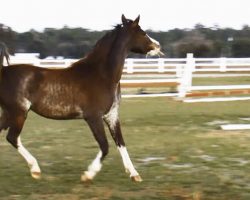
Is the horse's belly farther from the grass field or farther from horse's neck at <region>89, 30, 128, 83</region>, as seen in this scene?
the grass field

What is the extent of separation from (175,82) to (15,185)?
47.7 ft

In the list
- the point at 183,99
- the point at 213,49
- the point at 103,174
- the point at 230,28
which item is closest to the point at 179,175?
the point at 103,174

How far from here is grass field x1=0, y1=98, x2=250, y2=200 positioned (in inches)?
244

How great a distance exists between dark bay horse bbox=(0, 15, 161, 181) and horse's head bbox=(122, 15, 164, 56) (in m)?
0.07

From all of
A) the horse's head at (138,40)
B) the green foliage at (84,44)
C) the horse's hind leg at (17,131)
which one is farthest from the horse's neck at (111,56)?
the green foliage at (84,44)

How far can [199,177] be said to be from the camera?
23.2ft

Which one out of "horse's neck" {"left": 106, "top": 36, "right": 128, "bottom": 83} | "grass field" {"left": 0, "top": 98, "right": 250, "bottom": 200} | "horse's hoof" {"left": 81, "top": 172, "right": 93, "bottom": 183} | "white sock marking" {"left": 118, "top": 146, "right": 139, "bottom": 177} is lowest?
"grass field" {"left": 0, "top": 98, "right": 250, "bottom": 200}

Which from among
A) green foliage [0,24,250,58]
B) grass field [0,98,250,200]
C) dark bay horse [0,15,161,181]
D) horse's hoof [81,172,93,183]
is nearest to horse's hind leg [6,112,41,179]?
dark bay horse [0,15,161,181]

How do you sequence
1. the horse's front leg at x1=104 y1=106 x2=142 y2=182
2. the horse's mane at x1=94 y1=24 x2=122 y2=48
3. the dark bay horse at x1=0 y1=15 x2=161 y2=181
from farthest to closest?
the horse's mane at x1=94 y1=24 x2=122 y2=48 < the horse's front leg at x1=104 y1=106 x2=142 y2=182 < the dark bay horse at x1=0 y1=15 x2=161 y2=181

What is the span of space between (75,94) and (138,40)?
1163mm

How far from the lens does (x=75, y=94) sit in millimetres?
6855

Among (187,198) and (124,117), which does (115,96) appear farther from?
(124,117)

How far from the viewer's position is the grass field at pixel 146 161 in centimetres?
619

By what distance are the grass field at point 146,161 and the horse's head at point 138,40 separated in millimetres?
1608
